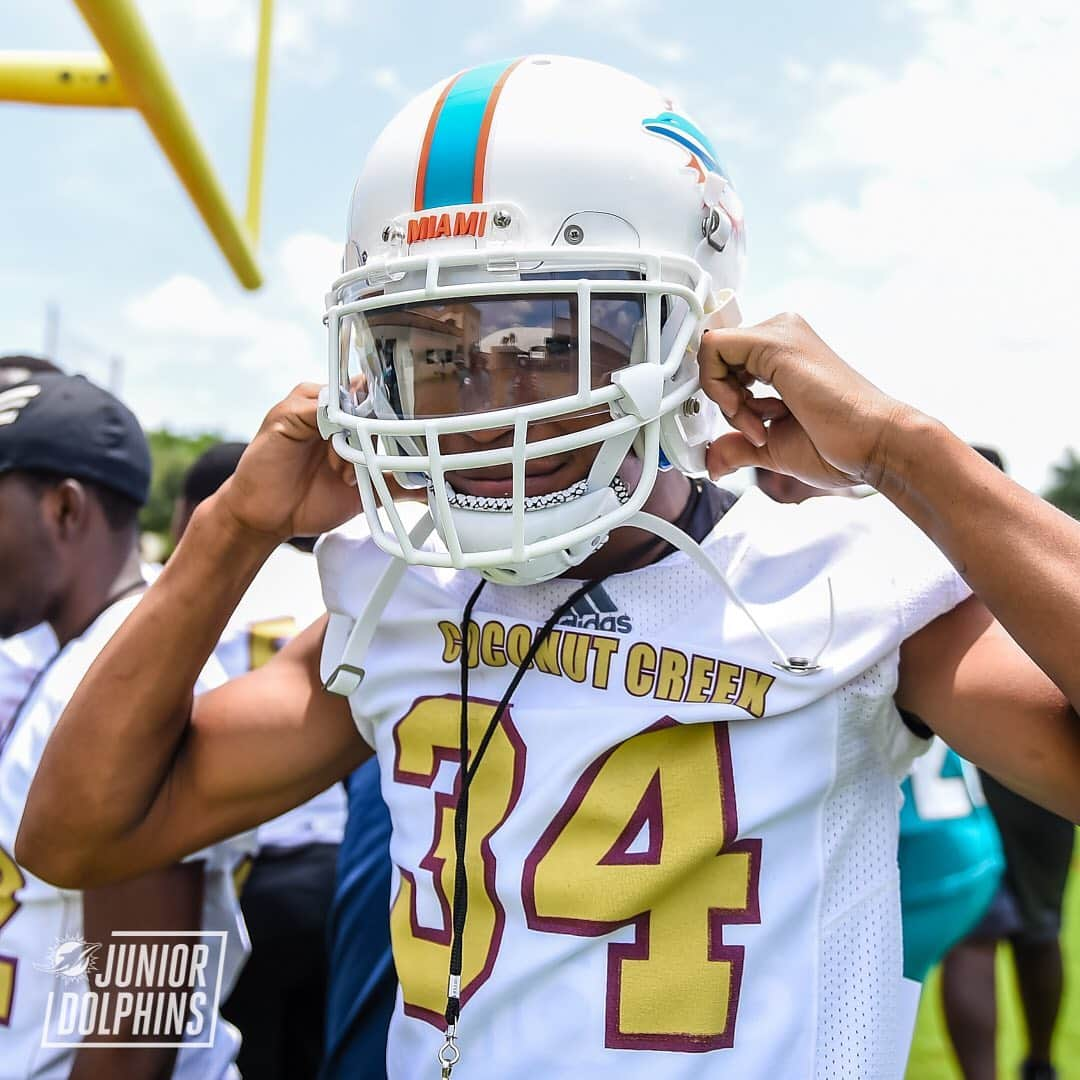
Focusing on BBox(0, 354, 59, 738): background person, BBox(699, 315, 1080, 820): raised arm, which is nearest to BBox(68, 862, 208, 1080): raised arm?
BBox(0, 354, 59, 738): background person

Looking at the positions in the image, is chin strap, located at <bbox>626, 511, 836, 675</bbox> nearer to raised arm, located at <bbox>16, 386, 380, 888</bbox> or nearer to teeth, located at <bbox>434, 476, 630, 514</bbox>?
teeth, located at <bbox>434, 476, 630, 514</bbox>

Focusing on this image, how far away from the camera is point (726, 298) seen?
156cm

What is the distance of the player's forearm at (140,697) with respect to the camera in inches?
63.2

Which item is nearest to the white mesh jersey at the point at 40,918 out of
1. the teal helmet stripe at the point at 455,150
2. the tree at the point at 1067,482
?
the teal helmet stripe at the point at 455,150

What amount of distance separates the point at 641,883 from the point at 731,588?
15.5 inches

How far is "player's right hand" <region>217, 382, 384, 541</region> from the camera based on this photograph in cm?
159

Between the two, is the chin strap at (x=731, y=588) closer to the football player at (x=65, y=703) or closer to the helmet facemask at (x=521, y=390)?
the helmet facemask at (x=521, y=390)

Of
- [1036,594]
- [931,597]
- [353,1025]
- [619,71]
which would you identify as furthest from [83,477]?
[1036,594]

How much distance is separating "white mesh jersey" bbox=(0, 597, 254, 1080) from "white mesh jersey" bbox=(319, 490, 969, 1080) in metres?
0.66

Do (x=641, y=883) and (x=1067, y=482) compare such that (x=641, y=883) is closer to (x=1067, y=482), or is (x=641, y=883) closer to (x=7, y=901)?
(x=7, y=901)

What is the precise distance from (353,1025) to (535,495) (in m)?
1.05

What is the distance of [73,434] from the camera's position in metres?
2.33

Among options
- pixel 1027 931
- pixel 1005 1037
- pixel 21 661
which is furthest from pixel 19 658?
pixel 1005 1037

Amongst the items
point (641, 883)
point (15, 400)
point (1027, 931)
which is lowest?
point (1027, 931)
